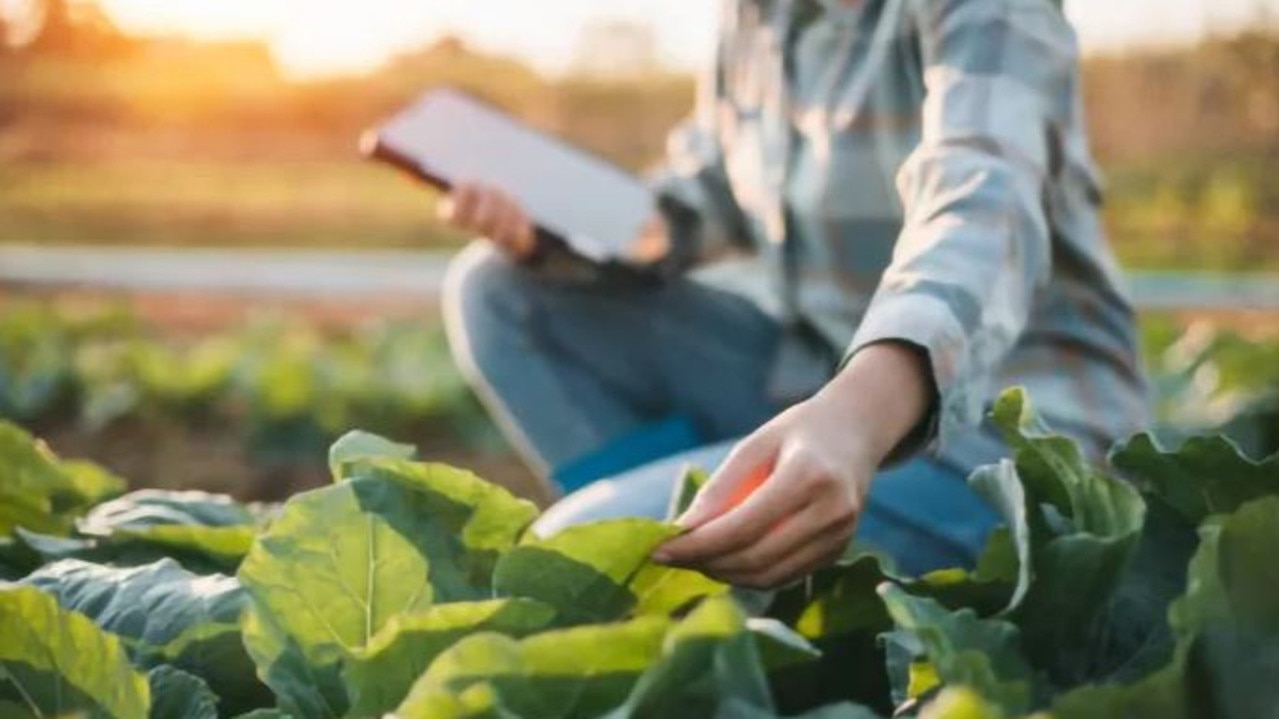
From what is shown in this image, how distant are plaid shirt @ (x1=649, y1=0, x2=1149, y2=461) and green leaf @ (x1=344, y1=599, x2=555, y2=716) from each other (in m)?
0.42

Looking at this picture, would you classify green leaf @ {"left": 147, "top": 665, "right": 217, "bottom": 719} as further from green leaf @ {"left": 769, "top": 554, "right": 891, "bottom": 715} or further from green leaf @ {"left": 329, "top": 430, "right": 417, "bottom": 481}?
green leaf @ {"left": 769, "top": 554, "right": 891, "bottom": 715}

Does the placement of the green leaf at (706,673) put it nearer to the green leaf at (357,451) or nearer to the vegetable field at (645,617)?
the vegetable field at (645,617)

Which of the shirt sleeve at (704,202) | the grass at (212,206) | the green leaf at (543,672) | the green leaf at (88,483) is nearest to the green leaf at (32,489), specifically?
the green leaf at (88,483)

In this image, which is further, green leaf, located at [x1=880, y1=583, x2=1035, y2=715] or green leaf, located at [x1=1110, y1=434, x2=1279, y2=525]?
green leaf, located at [x1=1110, y1=434, x2=1279, y2=525]

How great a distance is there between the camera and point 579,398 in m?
2.44

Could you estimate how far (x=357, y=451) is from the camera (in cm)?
118

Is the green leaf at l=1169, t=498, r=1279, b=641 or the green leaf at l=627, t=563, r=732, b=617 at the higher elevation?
the green leaf at l=1169, t=498, r=1279, b=641

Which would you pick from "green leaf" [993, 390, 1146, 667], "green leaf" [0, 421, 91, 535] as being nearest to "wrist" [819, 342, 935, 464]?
"green leaf" [993, 390, 1146, 667]

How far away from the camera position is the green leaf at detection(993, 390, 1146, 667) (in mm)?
1090

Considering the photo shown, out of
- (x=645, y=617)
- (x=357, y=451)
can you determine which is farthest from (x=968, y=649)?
(x=357, y=451)

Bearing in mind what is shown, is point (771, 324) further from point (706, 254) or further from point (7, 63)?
point (7, 63)

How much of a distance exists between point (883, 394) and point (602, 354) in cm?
116

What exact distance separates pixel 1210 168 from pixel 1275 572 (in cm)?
1264

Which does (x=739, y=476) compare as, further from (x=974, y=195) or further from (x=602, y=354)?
(x=602, y=354)
